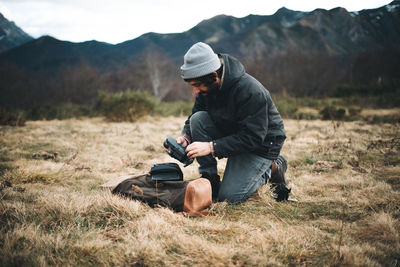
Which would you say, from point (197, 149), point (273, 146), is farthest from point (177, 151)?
point (273, 146)

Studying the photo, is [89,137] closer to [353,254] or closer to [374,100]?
[353,254]

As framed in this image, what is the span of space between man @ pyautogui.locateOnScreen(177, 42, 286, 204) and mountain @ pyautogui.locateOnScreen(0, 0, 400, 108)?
4.18 metres

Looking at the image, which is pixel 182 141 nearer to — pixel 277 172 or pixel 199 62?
pixel 199 62

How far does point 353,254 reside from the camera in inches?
57.9

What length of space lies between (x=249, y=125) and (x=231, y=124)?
33 cm

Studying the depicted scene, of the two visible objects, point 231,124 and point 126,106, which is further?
point 126,106

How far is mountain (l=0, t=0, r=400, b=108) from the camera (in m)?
18.2

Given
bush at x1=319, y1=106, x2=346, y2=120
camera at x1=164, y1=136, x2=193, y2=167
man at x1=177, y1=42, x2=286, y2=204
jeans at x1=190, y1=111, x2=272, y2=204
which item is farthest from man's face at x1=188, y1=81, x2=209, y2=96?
bush at x1=319, y1=106, x2=346, y2=120

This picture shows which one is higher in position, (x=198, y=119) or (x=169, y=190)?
(x=198, y=119)

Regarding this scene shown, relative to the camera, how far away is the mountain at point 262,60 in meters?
18.2

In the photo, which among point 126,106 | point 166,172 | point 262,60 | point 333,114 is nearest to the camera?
point 166,172

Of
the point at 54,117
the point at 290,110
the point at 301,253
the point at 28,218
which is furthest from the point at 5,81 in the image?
the point at 301,253

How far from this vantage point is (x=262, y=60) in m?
16.2

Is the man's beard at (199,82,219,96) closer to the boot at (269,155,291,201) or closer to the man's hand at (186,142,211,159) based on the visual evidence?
the man's hand at (186,142,211,159)
